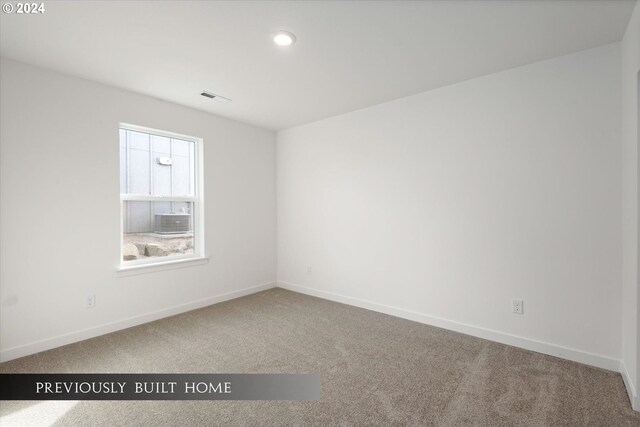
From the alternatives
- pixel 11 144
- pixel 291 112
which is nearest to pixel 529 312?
pixel 291 112

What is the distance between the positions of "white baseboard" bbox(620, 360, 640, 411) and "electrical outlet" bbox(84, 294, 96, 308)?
13.8ft

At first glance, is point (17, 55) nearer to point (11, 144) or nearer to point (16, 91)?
point (16, 91)

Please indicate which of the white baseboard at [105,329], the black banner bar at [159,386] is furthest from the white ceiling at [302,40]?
the black banner bar at [159,386]

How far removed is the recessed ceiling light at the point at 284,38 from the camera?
7.11 feet

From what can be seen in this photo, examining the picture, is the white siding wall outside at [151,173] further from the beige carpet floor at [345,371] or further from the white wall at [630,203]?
the white wall at [630,203]

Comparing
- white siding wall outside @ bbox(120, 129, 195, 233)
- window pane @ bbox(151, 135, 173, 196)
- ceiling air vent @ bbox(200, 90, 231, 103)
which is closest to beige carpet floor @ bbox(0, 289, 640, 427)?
white siding wall outside @ bbox(120, 129, 195, 233)

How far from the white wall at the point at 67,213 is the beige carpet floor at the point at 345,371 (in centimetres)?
25

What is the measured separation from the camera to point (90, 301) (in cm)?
294

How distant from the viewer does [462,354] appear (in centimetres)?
258

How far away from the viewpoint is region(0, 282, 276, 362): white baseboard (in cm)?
254

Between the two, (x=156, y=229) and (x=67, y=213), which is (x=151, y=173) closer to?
(x=156, y=229)

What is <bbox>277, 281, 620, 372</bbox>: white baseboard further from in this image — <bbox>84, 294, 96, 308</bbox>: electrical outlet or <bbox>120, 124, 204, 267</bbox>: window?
<bbox>84, 294, 96, 308</bbox>: electrical outlet

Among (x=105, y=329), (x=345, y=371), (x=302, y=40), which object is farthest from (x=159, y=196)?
(x=345, y=371)

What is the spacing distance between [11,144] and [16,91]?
44 cm
